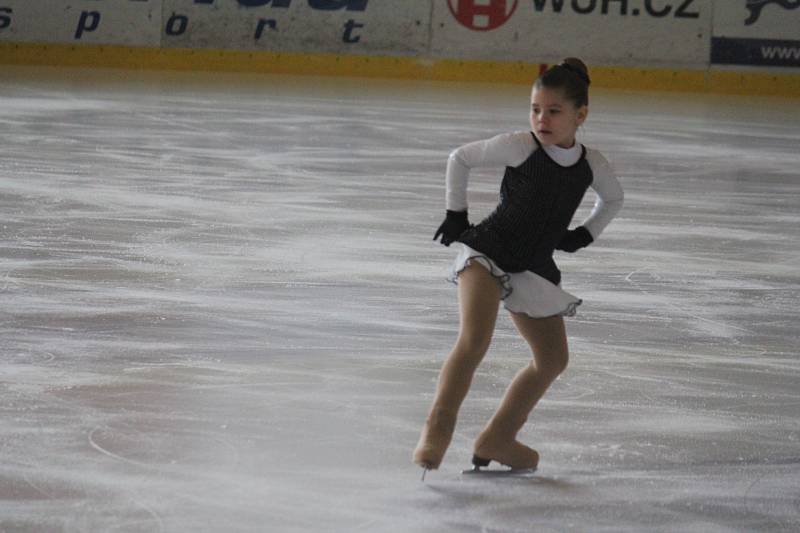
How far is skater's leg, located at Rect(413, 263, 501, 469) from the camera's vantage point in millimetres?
3506

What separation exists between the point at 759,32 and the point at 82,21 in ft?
30.1

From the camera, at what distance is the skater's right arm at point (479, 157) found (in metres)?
3.47

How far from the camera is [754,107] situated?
19.5 metres

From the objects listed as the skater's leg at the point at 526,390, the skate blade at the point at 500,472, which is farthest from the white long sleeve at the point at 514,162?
the skate blade at the point at 500,472

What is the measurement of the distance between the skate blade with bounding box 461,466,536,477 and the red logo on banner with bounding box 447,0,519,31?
19.0m

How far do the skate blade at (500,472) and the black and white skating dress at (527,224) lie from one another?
14.7 inches

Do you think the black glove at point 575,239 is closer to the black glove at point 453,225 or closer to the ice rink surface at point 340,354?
the black glove at point 453,225

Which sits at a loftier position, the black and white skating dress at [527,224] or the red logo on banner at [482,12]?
the red logo on banner at [482,12]

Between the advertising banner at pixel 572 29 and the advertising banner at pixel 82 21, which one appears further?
the advertising banner at pixel 572 29

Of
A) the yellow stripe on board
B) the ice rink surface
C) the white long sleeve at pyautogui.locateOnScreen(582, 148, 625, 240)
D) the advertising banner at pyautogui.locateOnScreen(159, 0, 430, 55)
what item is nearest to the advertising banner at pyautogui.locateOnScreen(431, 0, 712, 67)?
the yellow stripe on board

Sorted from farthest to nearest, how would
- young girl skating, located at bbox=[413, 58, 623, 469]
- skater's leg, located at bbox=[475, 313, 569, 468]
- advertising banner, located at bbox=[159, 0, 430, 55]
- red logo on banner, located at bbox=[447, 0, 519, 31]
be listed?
red logo on banner, located at bbox=[447, 0, 519, 31]
advertising banner, located at bbox=[159, 0, 430, 55]
skater's leg, located at bbox=[475, 313, 569, 468]
young girl skating, located at bbox=[413, 58, 623, 469]

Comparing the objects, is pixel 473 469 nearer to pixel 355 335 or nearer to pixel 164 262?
pixel 355 335

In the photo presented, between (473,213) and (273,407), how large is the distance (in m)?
4.64

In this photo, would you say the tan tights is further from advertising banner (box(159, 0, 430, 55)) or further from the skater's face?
advertising banner (box(159, 0, 430, 55))
